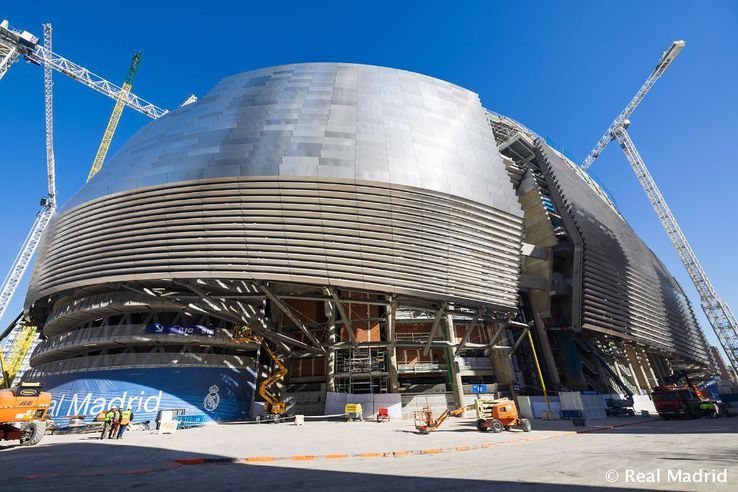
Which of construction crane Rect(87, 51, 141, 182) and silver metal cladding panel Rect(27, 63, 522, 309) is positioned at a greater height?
construction crane Rect(87, 51, 141, 182)

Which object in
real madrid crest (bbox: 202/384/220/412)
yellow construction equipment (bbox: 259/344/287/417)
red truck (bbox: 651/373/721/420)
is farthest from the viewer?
yellow construction equipment (bbox: 259/344/287/417)

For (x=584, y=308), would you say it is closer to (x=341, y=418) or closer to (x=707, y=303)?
(x=341, y=418)

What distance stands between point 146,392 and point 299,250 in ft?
57.0

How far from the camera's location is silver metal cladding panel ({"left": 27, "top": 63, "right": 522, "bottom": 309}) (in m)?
22.9

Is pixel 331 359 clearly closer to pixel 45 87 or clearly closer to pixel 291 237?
pixel 291 237

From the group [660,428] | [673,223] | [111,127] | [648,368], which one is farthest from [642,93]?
[111,127]

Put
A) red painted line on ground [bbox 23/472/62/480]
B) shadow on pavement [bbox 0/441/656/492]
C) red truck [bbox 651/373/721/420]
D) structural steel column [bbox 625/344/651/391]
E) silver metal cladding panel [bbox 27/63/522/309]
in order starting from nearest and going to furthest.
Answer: shadow on pavement [bbox 0/441/656/492], red painted line on ground [bbox 23/472/62/480], silver metal cladding panel [bbox 27/63/522/309], red truck [bbox 651/373/721/420], structural steel column [bbox 625/344/651/391]

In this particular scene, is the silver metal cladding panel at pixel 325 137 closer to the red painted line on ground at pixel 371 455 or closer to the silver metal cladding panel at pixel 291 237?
Result: the silver metal cladding panel at pixel 291 237

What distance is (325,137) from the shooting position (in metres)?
25.2

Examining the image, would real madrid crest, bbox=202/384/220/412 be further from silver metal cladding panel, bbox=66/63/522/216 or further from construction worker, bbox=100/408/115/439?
silver metal cladding panel, bbox=66/63/522/216

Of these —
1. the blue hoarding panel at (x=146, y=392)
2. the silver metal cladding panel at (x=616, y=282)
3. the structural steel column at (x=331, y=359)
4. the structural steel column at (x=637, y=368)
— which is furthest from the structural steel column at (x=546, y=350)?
the blue hoarding panel at (x=146, y=392)

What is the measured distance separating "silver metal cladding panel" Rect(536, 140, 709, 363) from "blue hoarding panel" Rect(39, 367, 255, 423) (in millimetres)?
34144

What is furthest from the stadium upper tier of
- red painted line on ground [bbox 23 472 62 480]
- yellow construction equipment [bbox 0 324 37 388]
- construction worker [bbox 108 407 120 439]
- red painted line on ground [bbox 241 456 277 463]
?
yellow construction equipment [bbox 0 324 37 388]

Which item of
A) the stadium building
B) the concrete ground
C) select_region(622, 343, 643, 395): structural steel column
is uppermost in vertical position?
the stadium building
